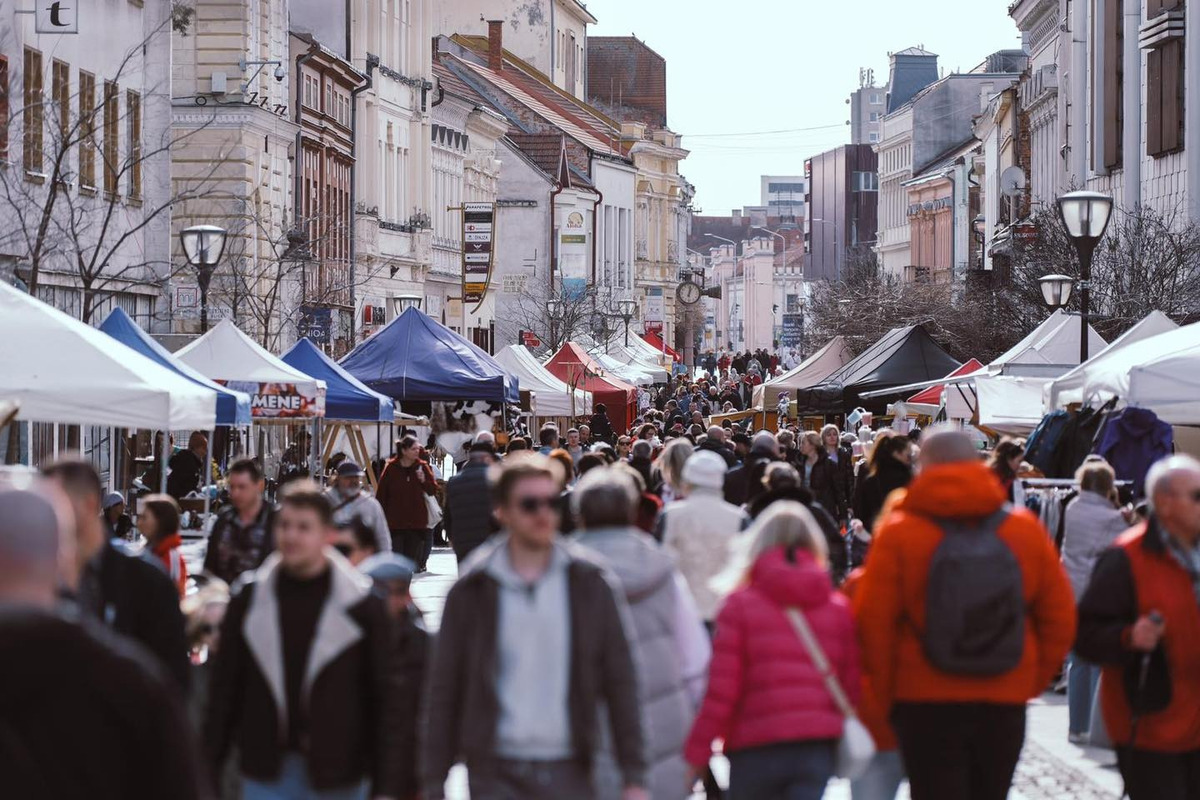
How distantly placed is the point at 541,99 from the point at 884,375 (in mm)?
72203

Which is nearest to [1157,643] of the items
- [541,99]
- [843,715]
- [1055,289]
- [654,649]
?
[843,715]

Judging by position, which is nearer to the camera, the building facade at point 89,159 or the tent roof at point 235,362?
the tent roof at point 235,362

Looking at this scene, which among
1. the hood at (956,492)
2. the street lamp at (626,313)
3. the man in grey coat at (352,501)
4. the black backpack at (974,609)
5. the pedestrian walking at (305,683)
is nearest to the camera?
the pedestrian walking at (305,683)

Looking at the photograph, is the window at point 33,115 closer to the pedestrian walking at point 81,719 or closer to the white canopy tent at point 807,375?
the white canopy tent at point 807,375

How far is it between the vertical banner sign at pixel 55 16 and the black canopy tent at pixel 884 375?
11790 millimetres

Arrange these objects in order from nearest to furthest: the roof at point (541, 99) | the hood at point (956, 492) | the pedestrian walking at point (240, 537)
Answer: the hood at point (956, 492) → the pedestrian walking at point (240, 537) → the roof at point (541, 99)

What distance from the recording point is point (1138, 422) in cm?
1598

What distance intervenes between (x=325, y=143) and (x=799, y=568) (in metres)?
42.2

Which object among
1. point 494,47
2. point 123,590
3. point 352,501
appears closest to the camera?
point 123,590

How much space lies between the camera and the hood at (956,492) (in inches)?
306

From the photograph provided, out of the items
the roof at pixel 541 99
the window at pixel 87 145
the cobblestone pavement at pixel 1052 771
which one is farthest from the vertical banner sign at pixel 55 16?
the roof at pixel 541 99

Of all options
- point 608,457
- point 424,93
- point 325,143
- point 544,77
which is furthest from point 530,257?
point 608,457

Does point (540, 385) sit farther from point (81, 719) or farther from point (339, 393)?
point (81, 719)

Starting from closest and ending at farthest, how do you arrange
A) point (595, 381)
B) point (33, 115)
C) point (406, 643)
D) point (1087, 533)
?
1. point (406, 643)
2. point (1087, 533)
3. point (33, 115)
4. point (595, 381)
